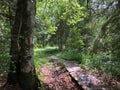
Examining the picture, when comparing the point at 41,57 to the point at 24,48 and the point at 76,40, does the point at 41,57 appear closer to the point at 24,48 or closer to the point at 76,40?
the point at 76,40

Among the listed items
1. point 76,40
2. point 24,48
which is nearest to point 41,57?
point 76,40

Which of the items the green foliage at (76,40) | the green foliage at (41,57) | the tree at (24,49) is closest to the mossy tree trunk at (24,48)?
the tree at (24,49)

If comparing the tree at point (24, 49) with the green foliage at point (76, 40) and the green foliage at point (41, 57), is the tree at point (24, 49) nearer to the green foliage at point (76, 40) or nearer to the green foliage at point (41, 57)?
the green foliage at point (41, 57)

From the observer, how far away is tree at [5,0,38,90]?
5418 millimetres

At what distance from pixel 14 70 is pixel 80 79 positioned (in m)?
2.87

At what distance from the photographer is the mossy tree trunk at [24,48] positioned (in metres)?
5.42

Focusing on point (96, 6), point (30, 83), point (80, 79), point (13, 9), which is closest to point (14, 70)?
point (30, 83)

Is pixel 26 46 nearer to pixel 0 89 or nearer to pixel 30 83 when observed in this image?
pixel 30 83

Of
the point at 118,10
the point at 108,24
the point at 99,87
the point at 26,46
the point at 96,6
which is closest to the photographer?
the point at 26,46

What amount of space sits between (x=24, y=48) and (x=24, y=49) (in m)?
0.03

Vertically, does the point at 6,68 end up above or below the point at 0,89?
above

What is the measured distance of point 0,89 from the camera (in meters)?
5.64

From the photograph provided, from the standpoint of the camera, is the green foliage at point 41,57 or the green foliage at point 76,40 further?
the green foliage at point 76,40


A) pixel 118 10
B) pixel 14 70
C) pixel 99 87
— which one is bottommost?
pixel 99 87
